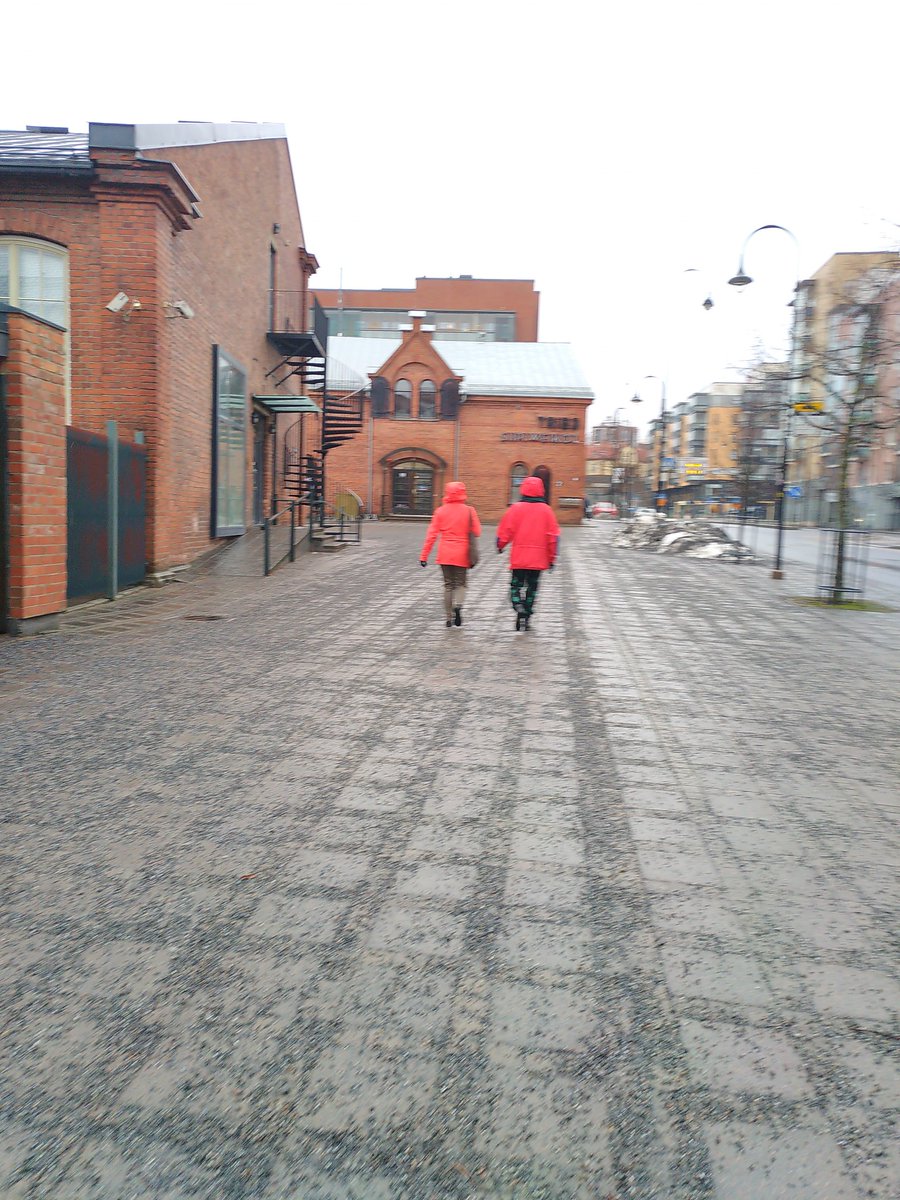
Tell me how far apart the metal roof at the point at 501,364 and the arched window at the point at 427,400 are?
1628mm

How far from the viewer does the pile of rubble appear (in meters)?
24.8

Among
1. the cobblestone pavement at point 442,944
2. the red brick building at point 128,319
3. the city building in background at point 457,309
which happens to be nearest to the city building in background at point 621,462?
the city building in background at point 457,309

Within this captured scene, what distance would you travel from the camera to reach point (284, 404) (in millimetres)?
23000

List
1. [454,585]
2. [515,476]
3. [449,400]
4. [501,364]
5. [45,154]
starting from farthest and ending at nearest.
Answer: [501,364], [449,400], [515,476], [45,154], [454,585]

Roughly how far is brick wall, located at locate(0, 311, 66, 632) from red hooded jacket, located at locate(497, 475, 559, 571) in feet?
15.6

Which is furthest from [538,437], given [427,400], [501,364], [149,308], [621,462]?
[149,308]

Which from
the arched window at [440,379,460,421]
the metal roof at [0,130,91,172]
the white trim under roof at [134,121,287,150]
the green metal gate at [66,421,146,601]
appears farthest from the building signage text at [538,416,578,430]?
the green metal gate at [66,421,146,601]

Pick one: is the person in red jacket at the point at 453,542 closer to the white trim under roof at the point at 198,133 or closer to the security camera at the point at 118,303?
the security camera at the point at 118,303

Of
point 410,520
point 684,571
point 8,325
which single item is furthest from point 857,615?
point 410,520

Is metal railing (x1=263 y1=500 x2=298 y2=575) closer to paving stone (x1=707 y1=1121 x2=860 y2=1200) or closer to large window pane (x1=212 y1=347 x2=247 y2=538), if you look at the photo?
large window pane (x1=212 y1=347 x2=247 y2=538)

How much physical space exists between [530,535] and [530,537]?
0.9 inches

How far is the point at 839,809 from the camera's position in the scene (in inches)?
187

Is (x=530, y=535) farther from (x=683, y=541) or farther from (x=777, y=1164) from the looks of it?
(x=683, y=541)

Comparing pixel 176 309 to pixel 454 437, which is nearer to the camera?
pixel 176 309
